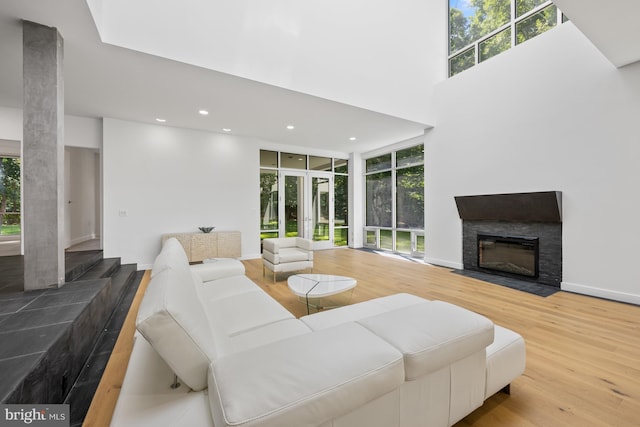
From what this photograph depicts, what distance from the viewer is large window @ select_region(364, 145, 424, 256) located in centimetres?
654

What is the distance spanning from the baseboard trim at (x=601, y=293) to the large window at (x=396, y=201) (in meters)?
2.95

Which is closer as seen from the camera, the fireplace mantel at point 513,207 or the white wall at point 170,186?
the fireplace mantel at point 513,207

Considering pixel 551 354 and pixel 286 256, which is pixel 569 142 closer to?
pixel 551 354

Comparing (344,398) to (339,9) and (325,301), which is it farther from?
(339,9)

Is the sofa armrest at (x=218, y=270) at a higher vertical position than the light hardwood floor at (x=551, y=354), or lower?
higher

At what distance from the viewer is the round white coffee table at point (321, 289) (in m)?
2.72

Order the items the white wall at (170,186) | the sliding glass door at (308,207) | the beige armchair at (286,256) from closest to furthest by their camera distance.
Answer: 1. the beige armchair at (286,256)
2. the white wall at (170,186)
3. the sliding glass door at (308,207)

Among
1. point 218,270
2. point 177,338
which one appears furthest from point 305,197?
point 177,338

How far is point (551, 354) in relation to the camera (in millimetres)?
2170

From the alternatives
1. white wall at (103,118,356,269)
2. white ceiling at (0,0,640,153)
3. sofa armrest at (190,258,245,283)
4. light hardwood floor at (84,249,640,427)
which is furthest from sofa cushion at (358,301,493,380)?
white wall at (103,118,356,269)

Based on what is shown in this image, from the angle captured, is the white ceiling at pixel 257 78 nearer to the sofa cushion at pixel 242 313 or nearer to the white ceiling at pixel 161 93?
the white ceiling at pixel 161 93

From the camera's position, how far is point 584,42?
3.61 meters

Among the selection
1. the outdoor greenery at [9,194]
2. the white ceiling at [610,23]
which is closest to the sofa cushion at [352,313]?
the white ceiling at [610,23]

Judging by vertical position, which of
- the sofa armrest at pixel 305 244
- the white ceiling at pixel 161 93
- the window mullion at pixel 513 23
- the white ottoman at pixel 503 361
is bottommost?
the white ottoman at pixel 503 361
